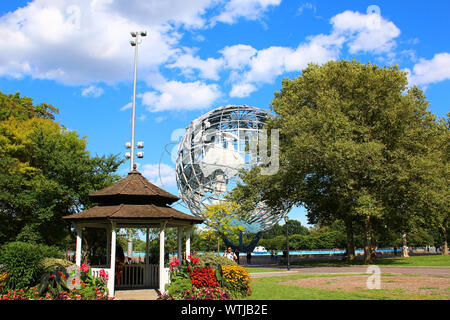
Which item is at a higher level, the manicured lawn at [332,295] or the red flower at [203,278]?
the red flower at [203,278]

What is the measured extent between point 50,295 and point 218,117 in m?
41.2

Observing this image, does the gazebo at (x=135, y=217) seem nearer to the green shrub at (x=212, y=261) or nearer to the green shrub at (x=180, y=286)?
the green shrub at (x=212, y=261)

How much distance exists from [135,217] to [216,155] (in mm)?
33125

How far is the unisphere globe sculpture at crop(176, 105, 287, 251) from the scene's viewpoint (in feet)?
154

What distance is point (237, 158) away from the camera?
46.9m

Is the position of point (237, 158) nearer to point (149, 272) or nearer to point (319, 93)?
point (319, 93)

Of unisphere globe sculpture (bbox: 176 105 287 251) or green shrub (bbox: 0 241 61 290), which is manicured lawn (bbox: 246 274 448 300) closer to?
green shrub (bbox: 0 241 61 290)

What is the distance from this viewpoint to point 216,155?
154ft

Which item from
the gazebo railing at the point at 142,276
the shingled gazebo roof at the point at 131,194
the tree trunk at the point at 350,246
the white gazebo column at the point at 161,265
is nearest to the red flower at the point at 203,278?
the white gazebo column at the point at 161,265

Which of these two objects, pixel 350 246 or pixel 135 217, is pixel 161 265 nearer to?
pixel 135 217

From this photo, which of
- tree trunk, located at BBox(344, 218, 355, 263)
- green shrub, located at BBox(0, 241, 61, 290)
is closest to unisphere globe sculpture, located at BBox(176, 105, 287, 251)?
tree trunk, located at BBox(344, 218, 355, 263)

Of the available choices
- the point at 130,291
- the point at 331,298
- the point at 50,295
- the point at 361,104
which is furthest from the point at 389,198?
the point at 50,295

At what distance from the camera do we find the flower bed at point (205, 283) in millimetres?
11890

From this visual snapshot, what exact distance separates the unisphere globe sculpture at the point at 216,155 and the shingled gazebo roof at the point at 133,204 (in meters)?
29.1
